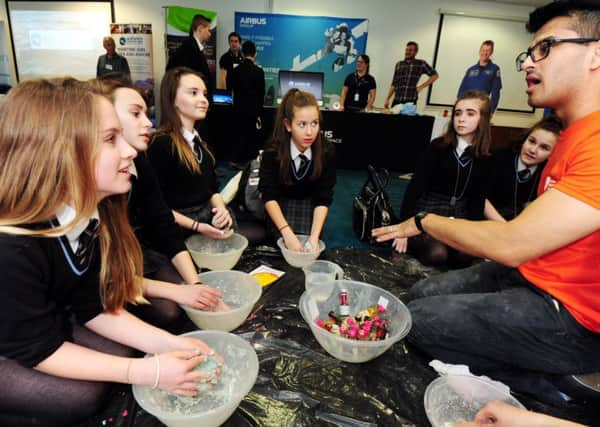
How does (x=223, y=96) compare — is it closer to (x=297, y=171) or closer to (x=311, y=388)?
(x=297, y=171)

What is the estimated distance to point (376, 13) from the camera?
220 inches

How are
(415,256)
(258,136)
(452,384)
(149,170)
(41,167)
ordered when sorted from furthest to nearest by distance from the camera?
(258,136) < (415,256) < (149,170) < (452,384) < (41,167)

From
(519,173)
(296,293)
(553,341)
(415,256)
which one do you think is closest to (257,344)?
(296,293)

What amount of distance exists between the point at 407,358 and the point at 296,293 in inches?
19.7

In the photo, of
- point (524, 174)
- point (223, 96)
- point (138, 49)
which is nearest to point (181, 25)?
point (138, 49)

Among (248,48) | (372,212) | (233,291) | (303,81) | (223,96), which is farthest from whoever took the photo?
(303,81)

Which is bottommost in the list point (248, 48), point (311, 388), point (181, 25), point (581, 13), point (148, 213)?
point (311, 388)

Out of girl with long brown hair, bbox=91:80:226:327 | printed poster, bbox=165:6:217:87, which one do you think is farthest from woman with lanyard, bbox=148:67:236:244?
printed poster, bbox=165:6:217:87

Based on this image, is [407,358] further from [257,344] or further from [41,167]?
[41,167]

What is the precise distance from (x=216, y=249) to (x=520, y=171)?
1.73 meters

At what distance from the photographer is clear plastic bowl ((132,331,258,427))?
78 centimetres

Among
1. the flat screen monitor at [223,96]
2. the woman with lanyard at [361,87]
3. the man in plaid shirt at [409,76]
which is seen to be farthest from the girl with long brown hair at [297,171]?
the man in plaid shirt at [409,76]

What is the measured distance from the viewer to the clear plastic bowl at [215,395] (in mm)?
784

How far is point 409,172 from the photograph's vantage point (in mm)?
4527
